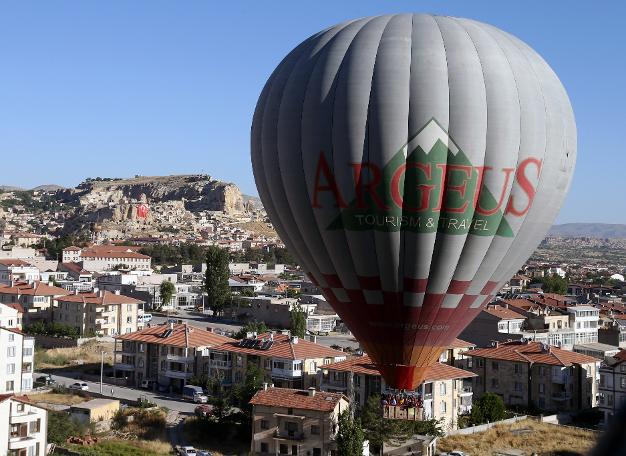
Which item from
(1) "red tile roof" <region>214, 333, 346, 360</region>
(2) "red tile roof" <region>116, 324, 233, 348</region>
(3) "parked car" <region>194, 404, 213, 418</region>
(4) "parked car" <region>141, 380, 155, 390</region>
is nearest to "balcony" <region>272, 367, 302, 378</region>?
(1) "red tile roof" <region>214, 333, 346, 360</region>

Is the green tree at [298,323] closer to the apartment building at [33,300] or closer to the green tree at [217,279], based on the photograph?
the green tree at [217,279]

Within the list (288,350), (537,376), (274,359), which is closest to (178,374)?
(274,359)

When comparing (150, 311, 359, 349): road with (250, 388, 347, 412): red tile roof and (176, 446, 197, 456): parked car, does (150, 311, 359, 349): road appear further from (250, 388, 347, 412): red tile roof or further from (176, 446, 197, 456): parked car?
(176, 446, 197, 456): parked car

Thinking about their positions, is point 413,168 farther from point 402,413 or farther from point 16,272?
point 16,272

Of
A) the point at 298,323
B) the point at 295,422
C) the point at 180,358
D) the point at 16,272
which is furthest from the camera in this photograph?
the point at 16,272

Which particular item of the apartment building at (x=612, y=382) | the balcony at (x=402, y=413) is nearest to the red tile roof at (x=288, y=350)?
the apartment building at (x=612, y=382)
